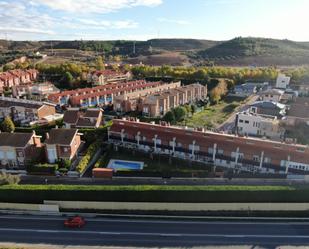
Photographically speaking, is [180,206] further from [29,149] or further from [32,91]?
[32,91]

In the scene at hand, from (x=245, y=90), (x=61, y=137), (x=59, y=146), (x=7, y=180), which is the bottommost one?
(x=7, y=180)

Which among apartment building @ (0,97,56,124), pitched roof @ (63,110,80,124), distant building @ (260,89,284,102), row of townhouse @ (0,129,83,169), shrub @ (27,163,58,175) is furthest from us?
distant building @ (260,89,284,102)

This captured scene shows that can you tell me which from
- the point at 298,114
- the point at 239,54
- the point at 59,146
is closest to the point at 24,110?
the point at 59,146

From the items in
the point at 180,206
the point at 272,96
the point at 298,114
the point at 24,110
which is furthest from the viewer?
the point at 272,96

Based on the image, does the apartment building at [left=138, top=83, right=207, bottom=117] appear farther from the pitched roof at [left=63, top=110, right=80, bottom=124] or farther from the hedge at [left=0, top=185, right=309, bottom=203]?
the hedge at [left=0, top=185, right=309, bottom=203]

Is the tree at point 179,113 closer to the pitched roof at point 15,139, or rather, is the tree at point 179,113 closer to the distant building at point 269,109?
the distant building at point 269,109

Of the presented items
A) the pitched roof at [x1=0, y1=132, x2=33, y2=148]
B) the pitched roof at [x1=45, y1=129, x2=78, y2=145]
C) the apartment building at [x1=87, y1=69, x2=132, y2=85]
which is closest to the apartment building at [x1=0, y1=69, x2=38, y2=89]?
the apartment building at [x1=87, y1=69, x2=132, y2=85]
